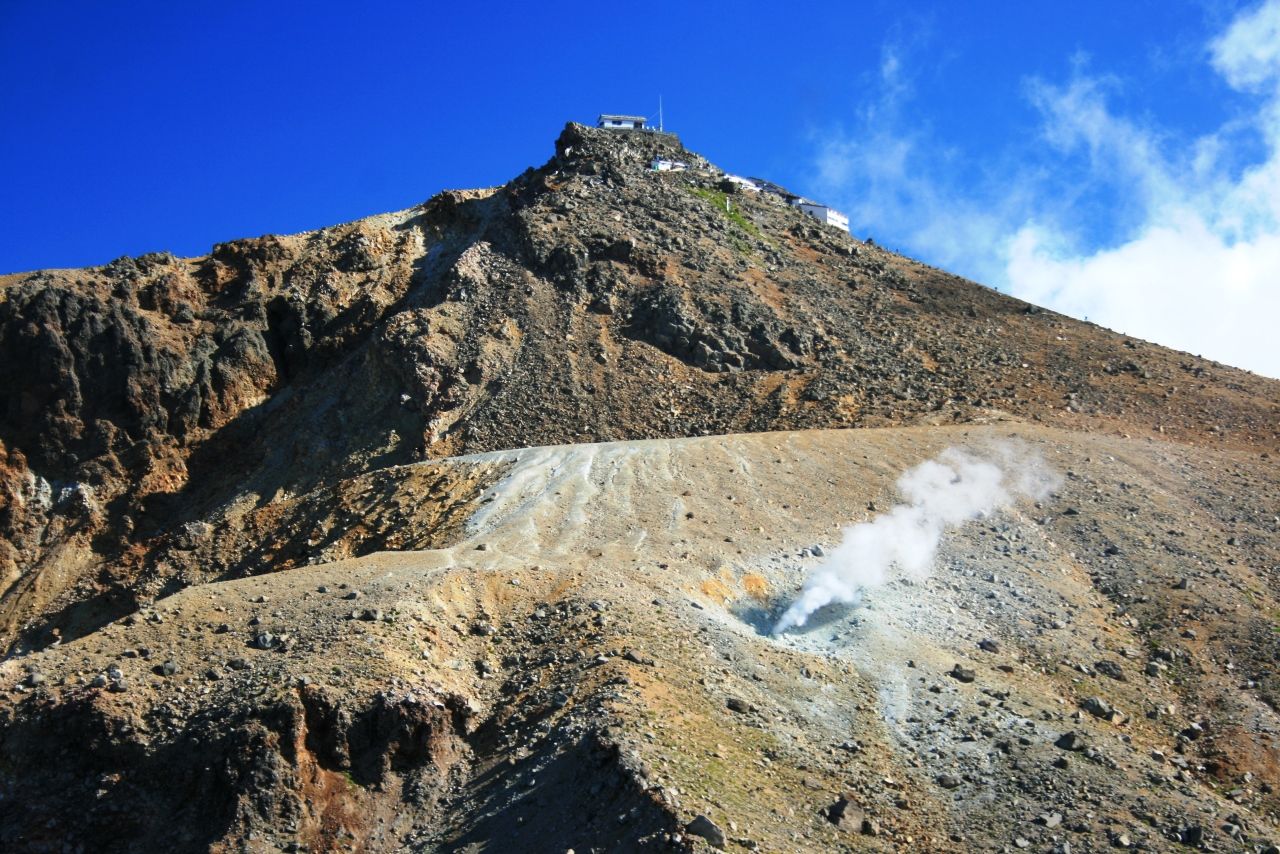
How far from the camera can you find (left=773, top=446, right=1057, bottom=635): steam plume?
25844mm

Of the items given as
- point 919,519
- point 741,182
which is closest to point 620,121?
point 741,182

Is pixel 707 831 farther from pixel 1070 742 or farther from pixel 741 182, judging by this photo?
pixel 741 182

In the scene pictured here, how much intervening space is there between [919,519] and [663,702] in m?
12.2

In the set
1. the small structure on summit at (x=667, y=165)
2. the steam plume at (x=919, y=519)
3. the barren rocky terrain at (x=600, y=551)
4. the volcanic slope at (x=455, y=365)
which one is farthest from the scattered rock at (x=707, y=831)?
the small structure on summit at (x=667, y=165)

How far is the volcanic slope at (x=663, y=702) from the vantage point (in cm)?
1781

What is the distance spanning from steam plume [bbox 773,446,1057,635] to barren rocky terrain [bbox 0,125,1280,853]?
1.89ft

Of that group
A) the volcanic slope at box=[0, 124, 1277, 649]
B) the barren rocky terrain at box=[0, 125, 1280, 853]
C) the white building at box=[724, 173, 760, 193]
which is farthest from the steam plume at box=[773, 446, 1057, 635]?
the white building at box=[724, 173, 760, 193]

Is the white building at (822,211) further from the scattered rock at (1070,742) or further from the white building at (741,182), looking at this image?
the scattered rock at (1070,742)

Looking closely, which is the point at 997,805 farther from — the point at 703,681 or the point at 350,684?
the point at 350,684

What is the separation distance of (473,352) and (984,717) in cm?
2554

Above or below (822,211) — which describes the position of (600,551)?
below

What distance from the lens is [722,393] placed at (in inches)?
1623

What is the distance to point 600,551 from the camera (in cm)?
2683

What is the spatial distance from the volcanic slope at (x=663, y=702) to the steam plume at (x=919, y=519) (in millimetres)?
584
